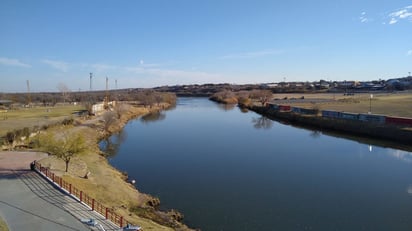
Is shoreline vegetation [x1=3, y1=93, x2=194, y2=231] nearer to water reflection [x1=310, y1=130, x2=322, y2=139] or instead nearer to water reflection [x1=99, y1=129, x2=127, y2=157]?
water reflection [x1=99, y1=129, x2=127, y2=157]

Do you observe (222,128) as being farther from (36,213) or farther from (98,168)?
A: (36,213)

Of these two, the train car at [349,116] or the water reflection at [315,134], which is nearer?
the water reflection at [315,134]

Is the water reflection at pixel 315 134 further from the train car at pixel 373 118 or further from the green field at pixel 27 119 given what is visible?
the green field at pixel 27 119

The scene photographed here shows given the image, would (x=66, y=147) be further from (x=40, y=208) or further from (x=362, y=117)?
(x=362, y=117)

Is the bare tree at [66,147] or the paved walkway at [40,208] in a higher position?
the bare tree at [66,147]

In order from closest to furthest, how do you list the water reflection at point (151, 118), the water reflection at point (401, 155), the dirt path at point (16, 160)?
1. the dirt path at point (16, 160)
2. the water reflection at point (401, 155)
3. the water reflection at point (151, 118)

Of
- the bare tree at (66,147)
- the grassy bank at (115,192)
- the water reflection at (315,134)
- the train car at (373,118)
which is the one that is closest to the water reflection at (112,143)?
the grassy bank at (115,192)
